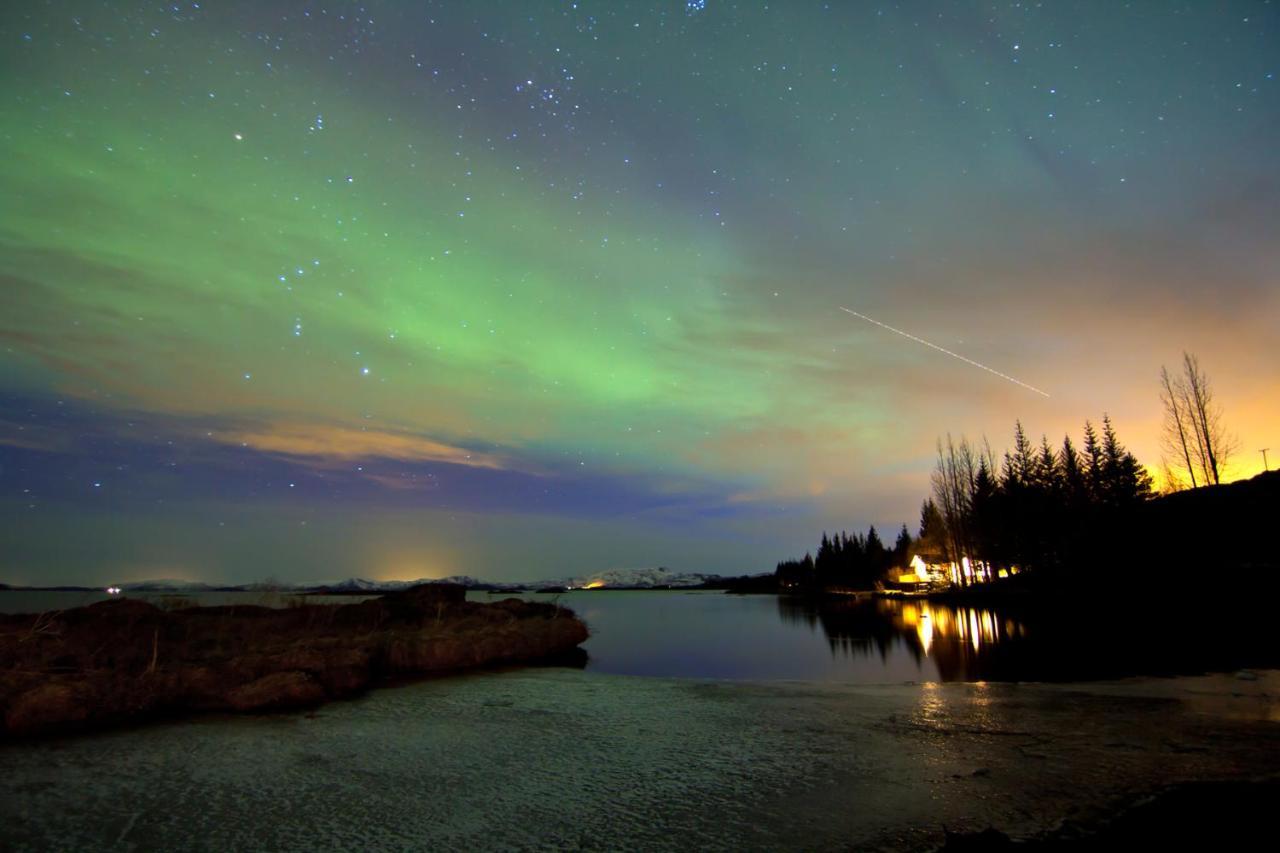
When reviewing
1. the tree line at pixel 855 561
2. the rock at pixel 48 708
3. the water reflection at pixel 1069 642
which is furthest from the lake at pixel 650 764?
the tree line at pixel 855 561

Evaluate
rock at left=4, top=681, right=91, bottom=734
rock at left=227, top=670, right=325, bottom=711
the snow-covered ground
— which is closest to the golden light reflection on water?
the snow-covered ground

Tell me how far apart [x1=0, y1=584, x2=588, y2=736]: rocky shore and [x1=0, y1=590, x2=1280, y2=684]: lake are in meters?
4.19

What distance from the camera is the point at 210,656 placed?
62.5 ft

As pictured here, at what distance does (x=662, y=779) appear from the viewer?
32.2 ft

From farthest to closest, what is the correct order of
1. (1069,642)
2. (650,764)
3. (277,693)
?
(1069,642) → (277,693) → (650,764)

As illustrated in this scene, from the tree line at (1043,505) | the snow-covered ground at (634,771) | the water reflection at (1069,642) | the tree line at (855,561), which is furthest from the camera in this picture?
the tree line at (855,561)

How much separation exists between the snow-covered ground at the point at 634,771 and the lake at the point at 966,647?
5.57m

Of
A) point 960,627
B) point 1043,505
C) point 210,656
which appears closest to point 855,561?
point 1043,505

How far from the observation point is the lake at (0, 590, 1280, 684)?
21.5 m

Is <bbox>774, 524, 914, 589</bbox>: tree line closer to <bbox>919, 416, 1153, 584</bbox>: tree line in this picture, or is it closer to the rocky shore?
<bbox>919, 416, 1153, 584</bbox>: tree line

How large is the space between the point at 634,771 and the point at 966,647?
26242mm

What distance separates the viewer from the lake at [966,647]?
21.5m

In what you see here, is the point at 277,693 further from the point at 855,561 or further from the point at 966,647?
the point at 855,561

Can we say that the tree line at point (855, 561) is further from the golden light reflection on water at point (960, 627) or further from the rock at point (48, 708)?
the rock at point (48, 708)
